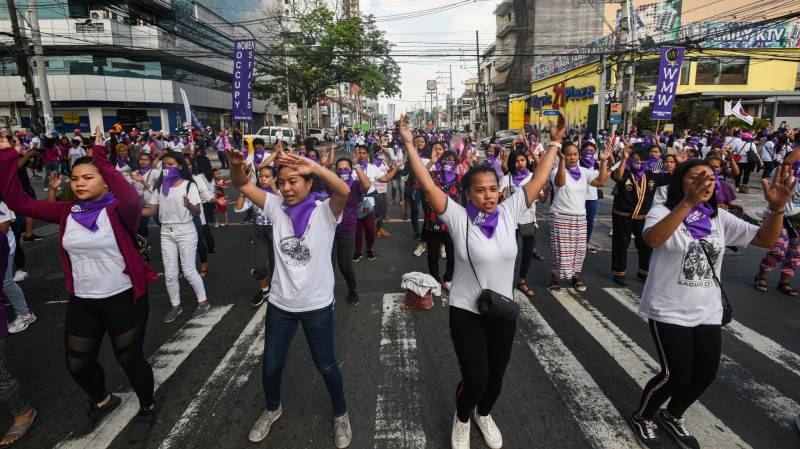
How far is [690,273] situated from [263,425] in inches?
121

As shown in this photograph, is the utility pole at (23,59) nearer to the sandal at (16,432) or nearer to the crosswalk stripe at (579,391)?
the sandal at (16,432)

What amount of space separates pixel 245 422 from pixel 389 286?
3.33m

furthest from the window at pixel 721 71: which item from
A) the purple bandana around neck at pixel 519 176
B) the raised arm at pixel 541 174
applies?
the raised arm at pixel 541 174

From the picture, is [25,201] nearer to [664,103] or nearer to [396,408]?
[396,408]

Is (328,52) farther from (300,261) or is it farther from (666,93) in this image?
(300,261)

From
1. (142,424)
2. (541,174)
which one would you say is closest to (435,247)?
(541,174)

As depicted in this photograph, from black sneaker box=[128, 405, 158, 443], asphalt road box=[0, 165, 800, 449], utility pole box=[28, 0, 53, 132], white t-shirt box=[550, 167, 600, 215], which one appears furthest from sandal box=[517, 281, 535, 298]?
utility pole box=[28, 0, 53, 132]

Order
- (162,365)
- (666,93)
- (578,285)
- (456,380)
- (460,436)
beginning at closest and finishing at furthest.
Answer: (460,436)
(456,380)
(162,365)
(578,285)
(666,93)

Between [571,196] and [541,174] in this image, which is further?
[571,196]

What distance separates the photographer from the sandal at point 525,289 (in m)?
5.96

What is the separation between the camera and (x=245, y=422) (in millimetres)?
3348

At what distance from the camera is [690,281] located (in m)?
2.87

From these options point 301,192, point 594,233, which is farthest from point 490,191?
point 594,233

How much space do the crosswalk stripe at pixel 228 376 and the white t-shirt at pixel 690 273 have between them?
11.1 ft
